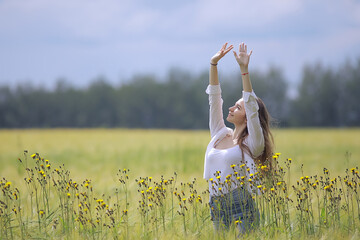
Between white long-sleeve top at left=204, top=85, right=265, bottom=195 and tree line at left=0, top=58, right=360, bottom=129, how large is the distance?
37.2 meters

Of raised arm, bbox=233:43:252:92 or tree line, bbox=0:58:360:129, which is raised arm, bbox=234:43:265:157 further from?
tree line, bbox=0:58:360:129

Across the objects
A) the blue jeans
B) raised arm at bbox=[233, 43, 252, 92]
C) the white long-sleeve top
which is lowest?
the blue jeans

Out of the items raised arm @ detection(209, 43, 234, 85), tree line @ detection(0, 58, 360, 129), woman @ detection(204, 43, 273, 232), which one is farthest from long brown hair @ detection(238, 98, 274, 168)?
tree line @ detection(0, 58, 360, 129)

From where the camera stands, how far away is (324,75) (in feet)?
148

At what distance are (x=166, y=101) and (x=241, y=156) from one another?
4286 cm

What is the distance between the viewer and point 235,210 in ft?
14.1

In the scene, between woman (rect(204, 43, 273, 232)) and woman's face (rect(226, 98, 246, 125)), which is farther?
woman's face (rect(226, 98, 246, 125))

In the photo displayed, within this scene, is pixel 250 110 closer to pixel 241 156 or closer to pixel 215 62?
pixel 241 156

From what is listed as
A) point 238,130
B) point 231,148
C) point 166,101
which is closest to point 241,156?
point 231,148

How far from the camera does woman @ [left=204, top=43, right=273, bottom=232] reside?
4.09 m

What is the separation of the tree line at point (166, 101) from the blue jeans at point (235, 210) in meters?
37.4

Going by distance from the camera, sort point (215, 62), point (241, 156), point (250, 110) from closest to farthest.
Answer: point (250, 110) < point (241, 156) < point (215, 62)

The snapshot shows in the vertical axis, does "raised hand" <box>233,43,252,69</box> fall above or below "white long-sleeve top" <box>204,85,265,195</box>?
above

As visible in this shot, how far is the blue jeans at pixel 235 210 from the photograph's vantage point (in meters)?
4.16
